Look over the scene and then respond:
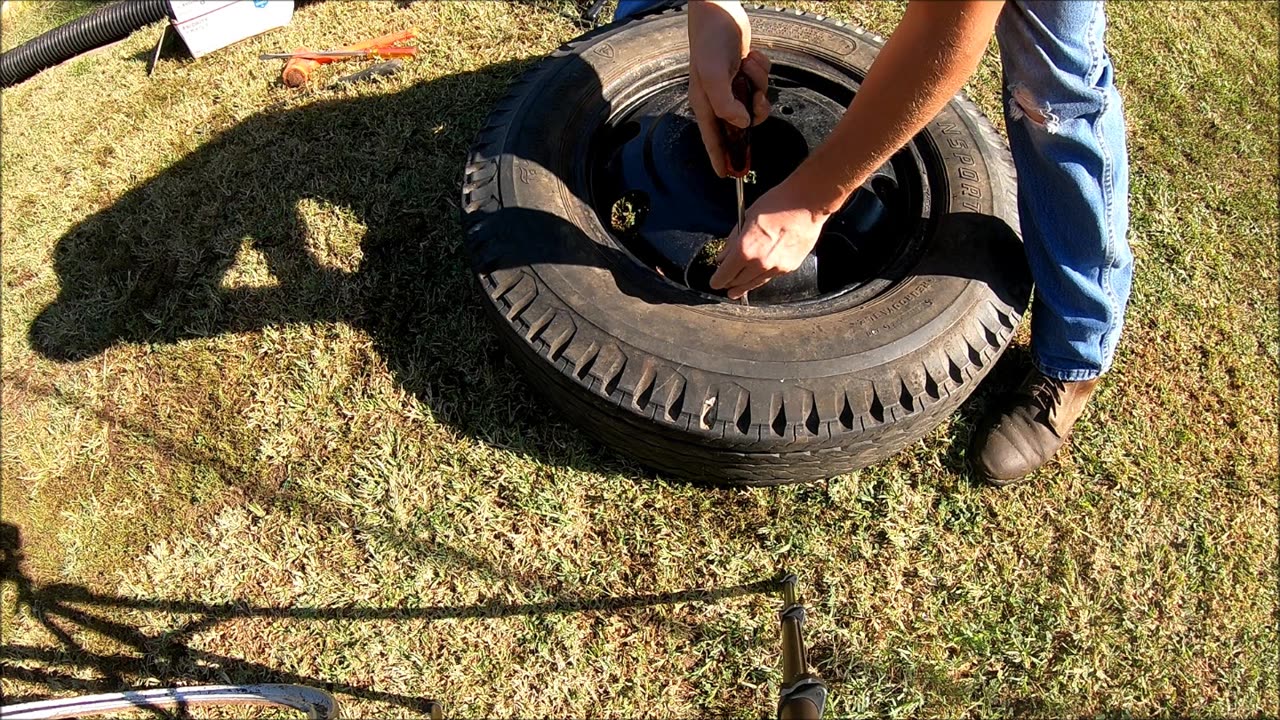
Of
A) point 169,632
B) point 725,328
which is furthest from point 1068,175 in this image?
point 169,632

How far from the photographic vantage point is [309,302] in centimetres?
253

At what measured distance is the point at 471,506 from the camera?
2201 millimetres

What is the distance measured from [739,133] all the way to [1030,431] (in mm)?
1294

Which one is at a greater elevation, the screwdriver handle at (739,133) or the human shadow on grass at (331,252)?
the screwdriver handle at (739,133)

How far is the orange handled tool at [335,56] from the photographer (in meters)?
3.11

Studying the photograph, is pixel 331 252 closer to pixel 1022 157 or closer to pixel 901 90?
pixel 901 90

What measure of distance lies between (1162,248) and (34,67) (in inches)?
205

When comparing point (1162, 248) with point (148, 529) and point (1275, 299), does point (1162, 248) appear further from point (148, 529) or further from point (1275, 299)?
point (148, 529)

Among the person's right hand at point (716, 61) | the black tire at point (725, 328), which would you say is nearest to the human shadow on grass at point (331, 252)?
the black tire at point (725, 328)

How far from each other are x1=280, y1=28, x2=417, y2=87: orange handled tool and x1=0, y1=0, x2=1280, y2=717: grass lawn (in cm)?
35

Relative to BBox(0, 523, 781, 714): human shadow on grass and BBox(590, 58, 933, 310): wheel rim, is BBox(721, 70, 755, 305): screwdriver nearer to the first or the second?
BBox(590, 58, 933, 310): wheel rim

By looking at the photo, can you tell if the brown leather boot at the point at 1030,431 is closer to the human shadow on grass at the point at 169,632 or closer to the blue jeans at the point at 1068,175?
the blue jeans at the point at 1068,175

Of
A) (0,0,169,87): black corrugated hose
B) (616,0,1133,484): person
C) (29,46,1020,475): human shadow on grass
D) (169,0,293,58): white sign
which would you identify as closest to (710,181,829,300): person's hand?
(616,0,1133,484): person

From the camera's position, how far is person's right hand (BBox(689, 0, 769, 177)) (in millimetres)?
1620
